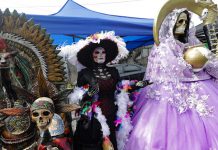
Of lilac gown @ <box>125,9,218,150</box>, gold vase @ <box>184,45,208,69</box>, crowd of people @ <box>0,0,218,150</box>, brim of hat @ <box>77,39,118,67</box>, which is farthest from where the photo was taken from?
gold vase @ <box>184,45,208,69</box>

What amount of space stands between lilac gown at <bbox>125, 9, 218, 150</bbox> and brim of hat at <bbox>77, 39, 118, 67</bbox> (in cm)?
40

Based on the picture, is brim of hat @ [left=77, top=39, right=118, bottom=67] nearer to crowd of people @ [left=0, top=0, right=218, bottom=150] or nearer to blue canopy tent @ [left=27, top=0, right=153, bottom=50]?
crowd of people @ [left=0, top=0, right=218, bottom=150]

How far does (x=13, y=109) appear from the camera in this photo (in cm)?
197

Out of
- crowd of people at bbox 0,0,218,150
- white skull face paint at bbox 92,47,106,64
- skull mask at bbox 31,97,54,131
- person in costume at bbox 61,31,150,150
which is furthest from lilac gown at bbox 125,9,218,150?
skull mask at bbox 31,97,54,131

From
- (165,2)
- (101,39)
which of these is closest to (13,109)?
(101,39)

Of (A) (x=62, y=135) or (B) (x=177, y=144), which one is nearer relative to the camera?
(A) (x=62, y=135)

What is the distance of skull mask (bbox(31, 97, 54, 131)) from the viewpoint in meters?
1.93

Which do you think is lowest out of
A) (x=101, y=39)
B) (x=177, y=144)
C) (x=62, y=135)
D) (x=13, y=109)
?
(x=177, y=144)

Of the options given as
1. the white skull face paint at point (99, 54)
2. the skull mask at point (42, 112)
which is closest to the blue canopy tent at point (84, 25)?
the white skull face paint at point (99, 54)

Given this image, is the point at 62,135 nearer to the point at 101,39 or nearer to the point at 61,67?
the point at 61,67

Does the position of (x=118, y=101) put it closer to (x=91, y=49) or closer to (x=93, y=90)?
(x=93, y=90)

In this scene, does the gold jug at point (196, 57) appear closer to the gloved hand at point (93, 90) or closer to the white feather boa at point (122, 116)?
the white feather boa at point (122, 116)

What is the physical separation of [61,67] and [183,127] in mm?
1055

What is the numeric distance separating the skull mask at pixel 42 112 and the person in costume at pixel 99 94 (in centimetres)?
38
